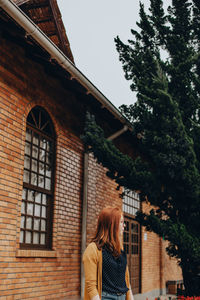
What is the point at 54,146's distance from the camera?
8133 mm

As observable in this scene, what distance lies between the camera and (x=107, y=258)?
3.34 metres

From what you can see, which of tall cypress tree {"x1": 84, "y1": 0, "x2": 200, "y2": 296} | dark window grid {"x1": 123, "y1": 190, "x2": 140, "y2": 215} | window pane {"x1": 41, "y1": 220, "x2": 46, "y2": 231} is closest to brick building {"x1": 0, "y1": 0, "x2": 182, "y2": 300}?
window pane {"x1": 41, "y1": 220, "x2": 46, "y2": 231}

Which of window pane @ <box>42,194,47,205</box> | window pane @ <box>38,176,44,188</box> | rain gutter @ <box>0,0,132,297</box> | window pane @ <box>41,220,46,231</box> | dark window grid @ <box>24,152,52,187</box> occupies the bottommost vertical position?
window pane @ <box>41,220,46,231</box>

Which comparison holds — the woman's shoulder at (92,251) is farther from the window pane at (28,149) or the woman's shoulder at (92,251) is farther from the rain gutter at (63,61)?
the window pane at (28,149)

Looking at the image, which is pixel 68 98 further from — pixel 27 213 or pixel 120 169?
pixel 27 213

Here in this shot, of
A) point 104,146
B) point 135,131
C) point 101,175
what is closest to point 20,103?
point 104,146

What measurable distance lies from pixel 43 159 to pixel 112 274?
4.63 m

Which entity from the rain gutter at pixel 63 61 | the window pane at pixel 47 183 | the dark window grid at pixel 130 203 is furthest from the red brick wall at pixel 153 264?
the window pane at pixel 47 183

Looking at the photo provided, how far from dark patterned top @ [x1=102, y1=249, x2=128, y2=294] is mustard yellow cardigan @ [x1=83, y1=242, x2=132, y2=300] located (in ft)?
0.14

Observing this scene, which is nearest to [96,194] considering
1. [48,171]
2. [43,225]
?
[48,171]

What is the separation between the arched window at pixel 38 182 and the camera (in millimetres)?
7168

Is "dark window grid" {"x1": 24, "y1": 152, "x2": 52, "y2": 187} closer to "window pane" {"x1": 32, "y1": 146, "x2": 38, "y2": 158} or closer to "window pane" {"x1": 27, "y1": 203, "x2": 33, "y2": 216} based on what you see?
"window pane" {"x1": 32, "y1": 146, "x2": 38, "y2": 158}

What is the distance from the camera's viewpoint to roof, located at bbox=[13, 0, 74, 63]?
9.95m

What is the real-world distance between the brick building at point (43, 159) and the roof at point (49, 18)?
0.08 ft
